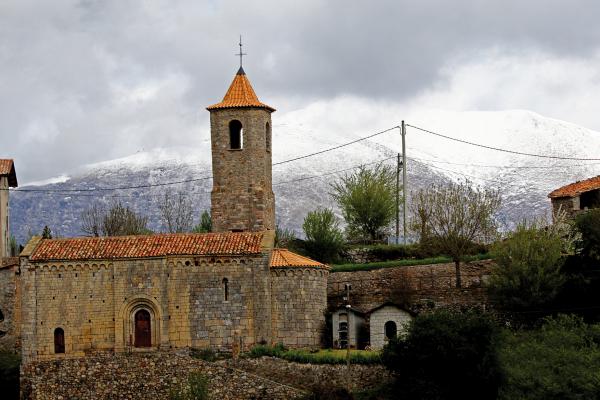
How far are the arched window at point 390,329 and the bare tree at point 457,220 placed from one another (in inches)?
243

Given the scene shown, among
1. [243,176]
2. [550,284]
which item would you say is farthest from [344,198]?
[550,284]

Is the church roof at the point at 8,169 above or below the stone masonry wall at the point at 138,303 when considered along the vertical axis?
above

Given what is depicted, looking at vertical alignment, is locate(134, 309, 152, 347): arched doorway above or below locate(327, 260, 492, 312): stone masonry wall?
below

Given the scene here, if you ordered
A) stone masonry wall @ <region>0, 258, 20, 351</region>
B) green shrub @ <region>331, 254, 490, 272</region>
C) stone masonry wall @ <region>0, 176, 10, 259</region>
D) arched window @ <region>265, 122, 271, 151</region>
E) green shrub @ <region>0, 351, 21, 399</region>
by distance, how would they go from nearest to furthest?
green shrub @ <region>0, 351, 21, 399</region> → stone masonry wall @ <region>0, 258, 20, 351</region> → arched window @ <region>265, 122, 271, 151</region> → green shrub @ <region>331, 254, 490, 272</region> → stone masonry wall @ <region>0, 176, 10, 259</region>

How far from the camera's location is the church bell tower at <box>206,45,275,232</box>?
225 feet

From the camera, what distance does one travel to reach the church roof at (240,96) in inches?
2724

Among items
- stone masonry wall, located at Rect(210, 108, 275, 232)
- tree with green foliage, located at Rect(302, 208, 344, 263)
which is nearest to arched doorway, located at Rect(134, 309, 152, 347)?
stone masonry wall, located at Rect(210, 108, 275, 232)

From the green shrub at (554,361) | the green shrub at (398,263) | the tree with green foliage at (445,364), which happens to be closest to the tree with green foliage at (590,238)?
the green shrub at (554,361)

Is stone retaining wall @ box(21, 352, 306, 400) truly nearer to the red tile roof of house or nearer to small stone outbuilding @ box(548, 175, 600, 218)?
the red tile roof of house

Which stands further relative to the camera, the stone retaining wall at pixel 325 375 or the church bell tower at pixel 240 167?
the church bell tower at pixel 240 167

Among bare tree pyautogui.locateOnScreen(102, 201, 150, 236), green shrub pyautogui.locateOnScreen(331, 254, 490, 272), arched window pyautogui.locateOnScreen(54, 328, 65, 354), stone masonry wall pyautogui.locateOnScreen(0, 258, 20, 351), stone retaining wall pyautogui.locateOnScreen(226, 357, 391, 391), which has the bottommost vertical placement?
stone retaining wall pyautogui.locateOnScreen(226, 357, 391, 391)

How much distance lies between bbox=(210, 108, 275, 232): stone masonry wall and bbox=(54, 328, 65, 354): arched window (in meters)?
9.64

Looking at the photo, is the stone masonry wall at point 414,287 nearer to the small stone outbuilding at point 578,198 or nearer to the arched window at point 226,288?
the arched window at point 226,288

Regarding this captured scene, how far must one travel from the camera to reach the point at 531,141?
164375 millimetres
